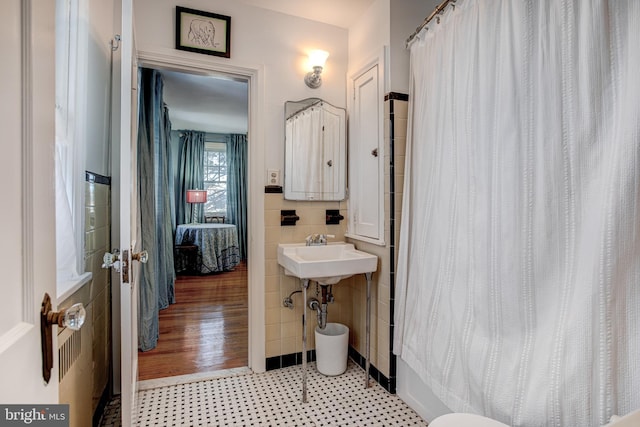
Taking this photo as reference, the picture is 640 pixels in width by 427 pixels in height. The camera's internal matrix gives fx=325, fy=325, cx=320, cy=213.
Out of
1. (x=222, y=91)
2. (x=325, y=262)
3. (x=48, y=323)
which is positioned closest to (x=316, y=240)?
(x=325, y=262)

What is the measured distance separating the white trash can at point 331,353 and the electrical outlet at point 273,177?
3.71 ft

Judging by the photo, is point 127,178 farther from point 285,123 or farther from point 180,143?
point 180,143

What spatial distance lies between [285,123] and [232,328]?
1.96 metres

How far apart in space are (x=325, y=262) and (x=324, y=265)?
0.02 meters

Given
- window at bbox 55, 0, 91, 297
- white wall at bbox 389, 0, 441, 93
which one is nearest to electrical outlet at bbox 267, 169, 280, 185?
white wall at bbox 389, 0, 441, 93

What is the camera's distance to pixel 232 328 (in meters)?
3.07

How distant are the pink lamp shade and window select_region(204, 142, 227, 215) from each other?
23.8 inches

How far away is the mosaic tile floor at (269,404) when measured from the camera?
179 centimetres

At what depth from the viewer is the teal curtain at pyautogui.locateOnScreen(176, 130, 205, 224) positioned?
618cm

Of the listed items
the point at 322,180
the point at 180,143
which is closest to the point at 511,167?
the point at 322,180

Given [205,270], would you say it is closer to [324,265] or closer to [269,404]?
[269,404]

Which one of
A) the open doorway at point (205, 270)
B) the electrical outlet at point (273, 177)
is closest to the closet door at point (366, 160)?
the electrical outlet at point (273, 177)

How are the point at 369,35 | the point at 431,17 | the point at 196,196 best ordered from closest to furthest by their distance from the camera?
the point at 431,17, the point at 369,35, the point at 196,196

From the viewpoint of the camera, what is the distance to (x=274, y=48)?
2355 millimetres
